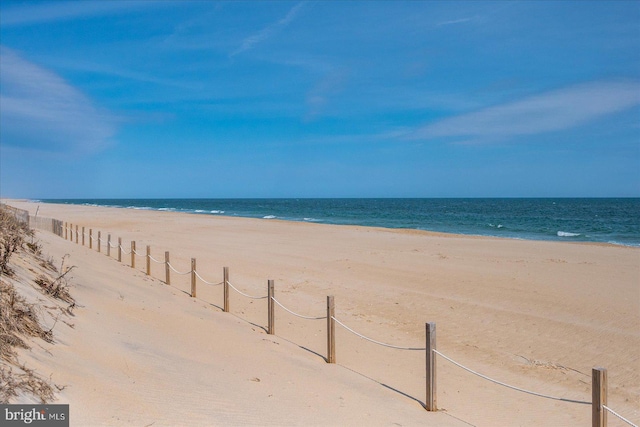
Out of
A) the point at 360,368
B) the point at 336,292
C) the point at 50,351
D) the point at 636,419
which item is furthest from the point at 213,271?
the point at 636,419

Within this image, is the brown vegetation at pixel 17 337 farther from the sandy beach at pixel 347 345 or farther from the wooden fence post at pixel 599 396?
the wooden fence post at pixel 599 396

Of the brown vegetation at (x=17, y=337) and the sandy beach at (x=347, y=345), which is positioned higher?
the brown vegetation at (x=17, y=337)

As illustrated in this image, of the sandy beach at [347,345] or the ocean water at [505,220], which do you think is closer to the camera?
the sandy beach at [347,345]

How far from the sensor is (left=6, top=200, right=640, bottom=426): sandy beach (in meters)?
5.66

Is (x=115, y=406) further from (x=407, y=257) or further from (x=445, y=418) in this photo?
(x=407, y=257)

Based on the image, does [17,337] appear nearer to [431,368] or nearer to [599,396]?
[431,368]

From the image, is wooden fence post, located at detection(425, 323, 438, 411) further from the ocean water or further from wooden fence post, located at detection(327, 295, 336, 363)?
the ocean water

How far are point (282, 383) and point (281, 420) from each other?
141 cm

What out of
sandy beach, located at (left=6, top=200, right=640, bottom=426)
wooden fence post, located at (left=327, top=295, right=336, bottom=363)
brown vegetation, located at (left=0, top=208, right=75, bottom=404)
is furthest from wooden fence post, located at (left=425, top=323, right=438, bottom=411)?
brown vegetation, located at (left=0, top=208, right=75, bottom=404)

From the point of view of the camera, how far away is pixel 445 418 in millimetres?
6289

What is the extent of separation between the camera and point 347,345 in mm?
9641

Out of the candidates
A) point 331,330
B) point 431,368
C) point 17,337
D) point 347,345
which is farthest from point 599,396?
point 17,337

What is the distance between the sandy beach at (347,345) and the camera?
5.66 meters

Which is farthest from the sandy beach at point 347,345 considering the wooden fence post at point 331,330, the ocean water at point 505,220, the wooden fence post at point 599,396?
the ocean water at point 505,220
